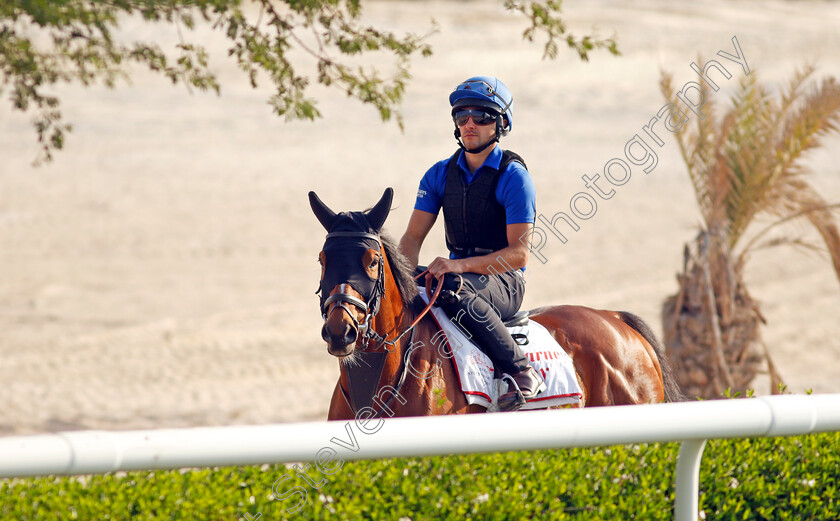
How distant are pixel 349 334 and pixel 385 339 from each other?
39 cm

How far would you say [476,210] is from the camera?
420cm

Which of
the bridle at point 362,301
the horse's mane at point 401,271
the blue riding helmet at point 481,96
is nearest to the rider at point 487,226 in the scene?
the blue riding helmet at point 481,96

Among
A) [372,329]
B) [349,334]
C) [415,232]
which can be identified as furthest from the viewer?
[415,232]

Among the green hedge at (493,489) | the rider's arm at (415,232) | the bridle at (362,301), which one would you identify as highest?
the rider's arm at (415,232)

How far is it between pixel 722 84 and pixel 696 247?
21.6m

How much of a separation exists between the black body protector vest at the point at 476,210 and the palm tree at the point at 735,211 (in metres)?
4.58

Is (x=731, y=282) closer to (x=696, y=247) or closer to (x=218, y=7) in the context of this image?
(x=696, y=247)

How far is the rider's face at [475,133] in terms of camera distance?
4191mm

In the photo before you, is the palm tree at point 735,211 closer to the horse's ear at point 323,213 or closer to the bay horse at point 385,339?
the bay horse at point 385,339

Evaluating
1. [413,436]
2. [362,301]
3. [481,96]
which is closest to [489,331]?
[362,301]

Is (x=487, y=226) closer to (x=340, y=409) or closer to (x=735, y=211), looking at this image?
(x=340, y=409)

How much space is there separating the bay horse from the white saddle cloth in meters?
0.05

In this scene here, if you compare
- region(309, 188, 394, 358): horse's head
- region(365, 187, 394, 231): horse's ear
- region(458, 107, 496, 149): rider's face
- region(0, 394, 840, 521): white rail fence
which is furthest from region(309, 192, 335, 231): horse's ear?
region(0, 394, 840, 521): white rail fence

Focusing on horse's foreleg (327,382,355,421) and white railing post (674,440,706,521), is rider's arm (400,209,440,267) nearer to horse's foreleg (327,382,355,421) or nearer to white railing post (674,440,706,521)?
horse's foreleg (327,382,355,421)
